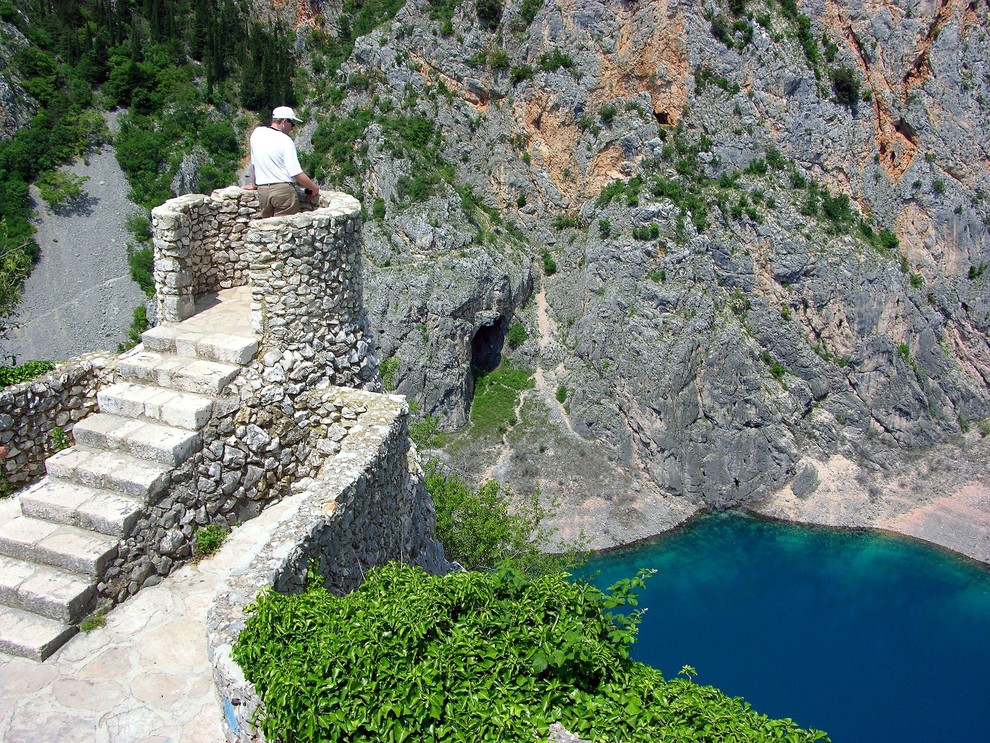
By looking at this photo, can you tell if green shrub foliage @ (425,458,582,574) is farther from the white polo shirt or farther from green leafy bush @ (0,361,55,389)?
the white polo shirt

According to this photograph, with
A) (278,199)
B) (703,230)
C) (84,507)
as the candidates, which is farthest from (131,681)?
(703,230)

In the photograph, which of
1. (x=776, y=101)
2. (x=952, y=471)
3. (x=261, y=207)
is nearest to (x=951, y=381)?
(x=952, y=471)

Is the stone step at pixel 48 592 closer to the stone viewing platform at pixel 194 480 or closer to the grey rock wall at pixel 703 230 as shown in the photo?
the stone viewing platform at pixel 194 480

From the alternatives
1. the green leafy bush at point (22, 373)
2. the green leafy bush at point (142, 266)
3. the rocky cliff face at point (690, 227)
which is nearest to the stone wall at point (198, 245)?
the green leafy bush at point (22, 373)

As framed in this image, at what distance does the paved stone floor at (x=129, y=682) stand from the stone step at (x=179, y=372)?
223cm

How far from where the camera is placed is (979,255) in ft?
139

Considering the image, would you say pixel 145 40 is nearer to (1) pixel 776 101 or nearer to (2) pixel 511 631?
(1) pixel 776 101

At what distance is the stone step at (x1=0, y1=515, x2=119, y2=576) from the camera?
7773 mm

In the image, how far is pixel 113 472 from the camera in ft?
27.6

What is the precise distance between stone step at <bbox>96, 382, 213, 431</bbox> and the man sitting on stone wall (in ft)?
9.96

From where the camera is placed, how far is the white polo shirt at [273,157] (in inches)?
414

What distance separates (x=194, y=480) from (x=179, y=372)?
4.56 feet

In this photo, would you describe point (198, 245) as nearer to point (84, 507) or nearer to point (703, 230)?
point (84, 507)

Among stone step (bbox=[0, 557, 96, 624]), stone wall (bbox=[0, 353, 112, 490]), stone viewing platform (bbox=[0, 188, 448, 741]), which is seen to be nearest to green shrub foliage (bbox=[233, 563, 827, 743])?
stone viewing platform (bbox=[0, 188, 448, 741])
